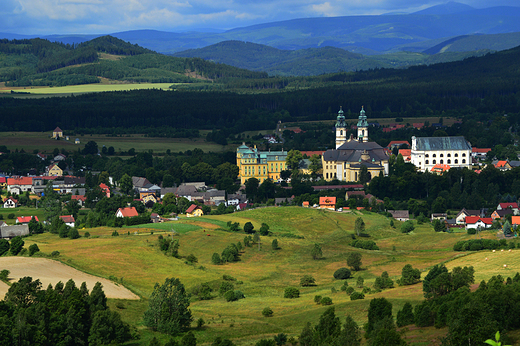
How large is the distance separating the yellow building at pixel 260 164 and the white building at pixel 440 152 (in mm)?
28074

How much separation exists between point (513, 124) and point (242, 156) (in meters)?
86.3

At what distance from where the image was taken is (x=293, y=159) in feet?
507

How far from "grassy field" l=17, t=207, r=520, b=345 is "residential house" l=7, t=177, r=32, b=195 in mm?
47913

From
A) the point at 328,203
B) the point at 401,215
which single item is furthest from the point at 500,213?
the point at 328,203

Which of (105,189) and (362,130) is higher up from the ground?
(362,130)

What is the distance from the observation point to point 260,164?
15338cm

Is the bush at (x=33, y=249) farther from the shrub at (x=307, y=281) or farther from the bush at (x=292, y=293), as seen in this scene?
the shrub at (x=307, y=281)

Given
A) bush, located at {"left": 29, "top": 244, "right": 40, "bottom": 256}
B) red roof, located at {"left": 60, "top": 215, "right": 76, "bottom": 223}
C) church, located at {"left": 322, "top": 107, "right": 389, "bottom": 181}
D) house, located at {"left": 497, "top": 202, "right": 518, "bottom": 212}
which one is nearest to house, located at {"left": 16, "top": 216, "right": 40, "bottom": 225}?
red roof, located at {"left": 60, "top": 215, "right": 76, "bottom": 223}

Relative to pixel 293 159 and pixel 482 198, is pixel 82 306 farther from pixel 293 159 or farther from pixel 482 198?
pixel 293 159

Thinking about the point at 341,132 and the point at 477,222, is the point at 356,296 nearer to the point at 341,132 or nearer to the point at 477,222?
the point at 477,222

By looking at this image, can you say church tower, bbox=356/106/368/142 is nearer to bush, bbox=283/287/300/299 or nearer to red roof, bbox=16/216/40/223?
red roof, bbox=16/216/40/223

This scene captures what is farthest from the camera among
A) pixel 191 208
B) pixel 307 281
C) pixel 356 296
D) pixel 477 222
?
pixel 191 208

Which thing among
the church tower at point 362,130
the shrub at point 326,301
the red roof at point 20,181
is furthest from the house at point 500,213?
the red roof at point 20,181

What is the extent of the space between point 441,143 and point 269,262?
82.3 m
